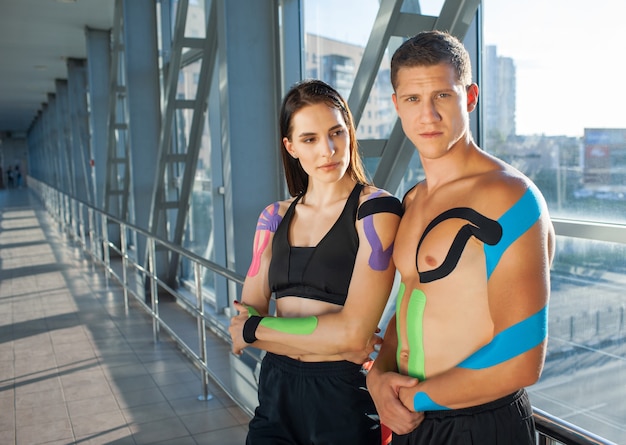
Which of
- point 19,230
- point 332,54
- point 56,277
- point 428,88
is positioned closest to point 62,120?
point 19,230

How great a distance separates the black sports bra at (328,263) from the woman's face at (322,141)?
0.06 meters

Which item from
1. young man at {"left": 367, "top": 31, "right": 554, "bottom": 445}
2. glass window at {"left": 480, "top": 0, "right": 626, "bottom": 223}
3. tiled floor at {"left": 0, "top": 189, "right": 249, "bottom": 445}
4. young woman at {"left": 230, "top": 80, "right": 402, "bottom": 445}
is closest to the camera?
young man at {"left": 367, "top": 31, "right": 554, "bottom": 445}

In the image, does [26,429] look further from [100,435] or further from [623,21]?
[623,21]

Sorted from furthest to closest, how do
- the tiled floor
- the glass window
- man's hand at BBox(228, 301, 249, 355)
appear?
the tiled floor
the glass window
man's hand at BBox(228, 301, 249, 355)

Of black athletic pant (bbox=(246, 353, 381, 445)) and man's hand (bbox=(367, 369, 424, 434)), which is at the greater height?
man's hand (bbox=(367, 369, 424, 434))

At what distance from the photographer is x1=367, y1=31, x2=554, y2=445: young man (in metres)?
0.78

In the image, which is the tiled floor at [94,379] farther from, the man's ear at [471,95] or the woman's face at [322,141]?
the man's ear at [471,95]

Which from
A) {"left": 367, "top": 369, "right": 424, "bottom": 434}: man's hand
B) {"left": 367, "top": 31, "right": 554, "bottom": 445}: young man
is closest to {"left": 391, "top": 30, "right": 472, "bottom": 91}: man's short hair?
{"left": 367, "top": 31, "right": 554, "bottom": 445}: young man

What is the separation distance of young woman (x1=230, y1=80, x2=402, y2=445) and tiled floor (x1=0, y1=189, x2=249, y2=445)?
157cm

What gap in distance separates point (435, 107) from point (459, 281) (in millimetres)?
252

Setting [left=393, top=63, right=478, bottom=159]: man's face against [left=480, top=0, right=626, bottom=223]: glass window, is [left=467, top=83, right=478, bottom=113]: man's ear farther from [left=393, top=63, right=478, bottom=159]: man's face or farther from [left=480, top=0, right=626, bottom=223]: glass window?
[left=480, top=0, right=626, bottom=223]: glass window

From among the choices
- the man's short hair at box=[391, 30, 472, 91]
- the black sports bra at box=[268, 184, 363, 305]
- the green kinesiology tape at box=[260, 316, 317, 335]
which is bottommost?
the green kinesiology tape at box=[260, 316, 317, 335]

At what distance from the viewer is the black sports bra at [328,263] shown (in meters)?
1.14

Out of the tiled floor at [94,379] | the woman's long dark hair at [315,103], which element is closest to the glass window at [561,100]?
the woman's long dark hair at [315,103]
